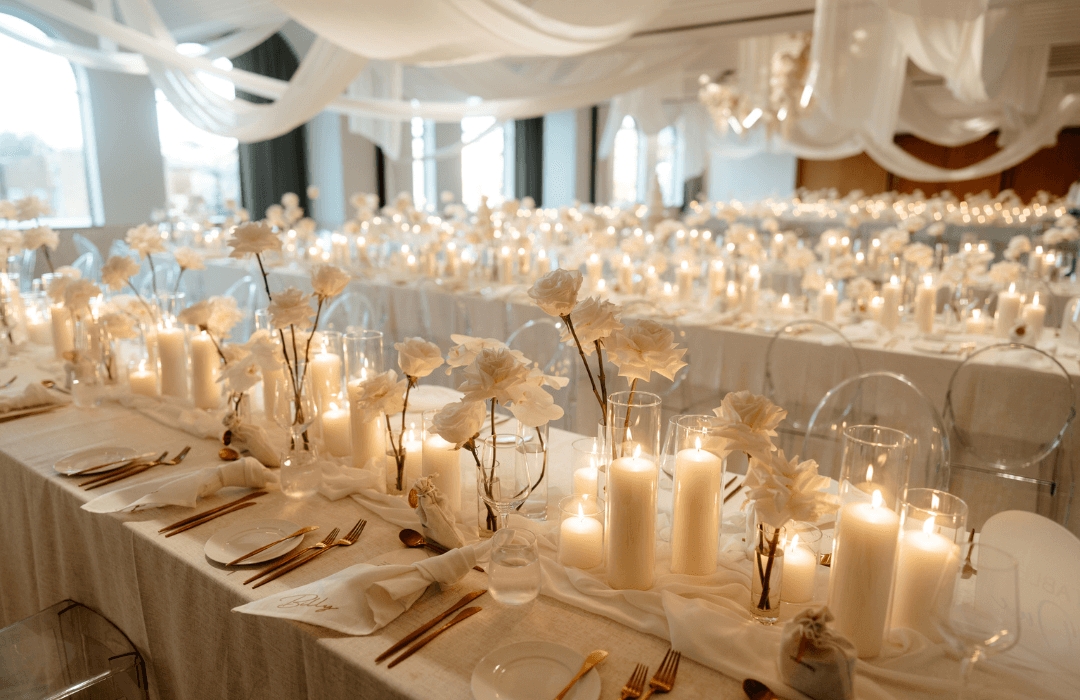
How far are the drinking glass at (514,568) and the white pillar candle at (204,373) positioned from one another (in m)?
1.42

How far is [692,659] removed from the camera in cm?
110

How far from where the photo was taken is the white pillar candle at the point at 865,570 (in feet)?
3.42

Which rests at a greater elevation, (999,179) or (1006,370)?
(999,179)

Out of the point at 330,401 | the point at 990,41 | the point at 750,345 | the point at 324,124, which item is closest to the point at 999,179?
the point at 990,41

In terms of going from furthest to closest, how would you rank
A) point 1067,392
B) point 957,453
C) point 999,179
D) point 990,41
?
point 999,179, point 990,41, point 957,453, point 1067,392

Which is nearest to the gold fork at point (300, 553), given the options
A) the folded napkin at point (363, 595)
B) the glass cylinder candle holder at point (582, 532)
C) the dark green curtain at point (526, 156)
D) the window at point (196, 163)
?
the folded napkin at point (363, 595)

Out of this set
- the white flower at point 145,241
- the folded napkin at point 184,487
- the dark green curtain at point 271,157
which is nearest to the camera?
the folded napkin at point 184,487

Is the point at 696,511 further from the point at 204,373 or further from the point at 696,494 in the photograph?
the point at 204,373

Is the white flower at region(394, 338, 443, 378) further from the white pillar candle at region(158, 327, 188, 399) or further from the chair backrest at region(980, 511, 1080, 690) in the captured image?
the white pillar candle at region(158, 327, 188, 399)

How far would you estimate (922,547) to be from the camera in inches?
42.1

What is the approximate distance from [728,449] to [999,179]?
60.8 ft

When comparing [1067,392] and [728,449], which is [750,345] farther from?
[728,449]

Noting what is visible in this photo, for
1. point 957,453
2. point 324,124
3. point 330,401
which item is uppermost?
point 324,124

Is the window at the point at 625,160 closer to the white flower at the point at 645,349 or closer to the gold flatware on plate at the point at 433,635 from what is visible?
the white flower at the point at 645,349
